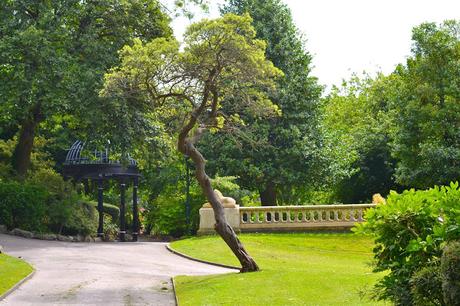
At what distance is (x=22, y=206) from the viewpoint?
111 feet

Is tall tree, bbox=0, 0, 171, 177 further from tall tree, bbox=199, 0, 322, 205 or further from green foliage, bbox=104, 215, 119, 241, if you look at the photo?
tall tree, bbox=199, 0, 322, 205

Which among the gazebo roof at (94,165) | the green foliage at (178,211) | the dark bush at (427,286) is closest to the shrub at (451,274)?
the dark bush at (427,286)

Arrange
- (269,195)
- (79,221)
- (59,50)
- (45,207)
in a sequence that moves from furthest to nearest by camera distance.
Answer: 1. (269,195)
2. (79,221)
3. (45,207)
4. (59,50)

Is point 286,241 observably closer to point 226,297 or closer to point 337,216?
point 337,216

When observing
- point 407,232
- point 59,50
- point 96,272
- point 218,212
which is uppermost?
point 59,50

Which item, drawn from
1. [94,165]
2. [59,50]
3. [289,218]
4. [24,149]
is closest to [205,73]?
[59,50]

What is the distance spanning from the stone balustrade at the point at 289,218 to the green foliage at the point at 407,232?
22.7 meters

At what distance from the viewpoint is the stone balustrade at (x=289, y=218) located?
33.7 metres

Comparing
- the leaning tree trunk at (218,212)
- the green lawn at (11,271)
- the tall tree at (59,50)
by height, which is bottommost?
the green lawn at (11,271)

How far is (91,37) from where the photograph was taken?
113 feet

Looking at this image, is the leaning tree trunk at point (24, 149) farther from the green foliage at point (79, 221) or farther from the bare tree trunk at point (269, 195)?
the bare tree trunk at point (269, 195)

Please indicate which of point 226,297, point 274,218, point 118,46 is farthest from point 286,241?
point 226,297

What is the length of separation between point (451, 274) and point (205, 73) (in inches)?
503

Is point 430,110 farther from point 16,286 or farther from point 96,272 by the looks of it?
point 16,286
